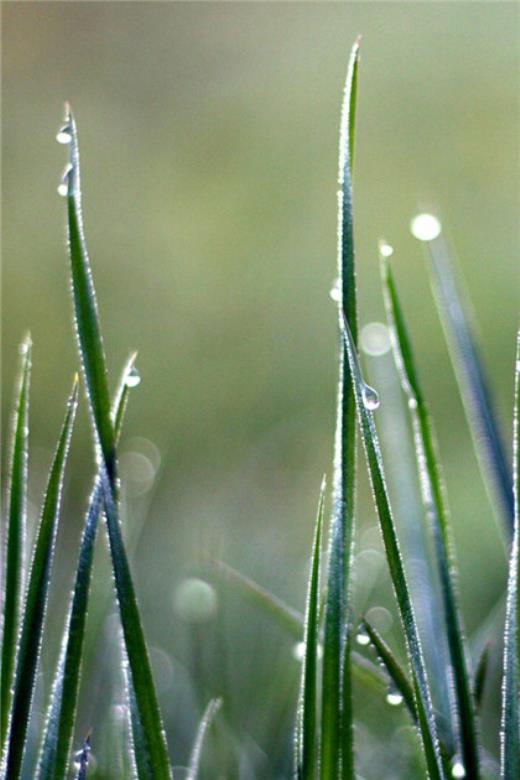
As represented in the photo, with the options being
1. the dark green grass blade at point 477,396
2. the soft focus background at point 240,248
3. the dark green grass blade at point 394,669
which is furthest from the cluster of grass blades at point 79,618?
the soft focus background at point 240,248

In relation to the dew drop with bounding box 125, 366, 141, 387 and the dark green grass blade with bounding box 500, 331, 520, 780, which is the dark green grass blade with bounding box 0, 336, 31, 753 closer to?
the dew drop with bounding box 125, 366, 141, 387

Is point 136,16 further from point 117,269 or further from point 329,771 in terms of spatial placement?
point 329,771

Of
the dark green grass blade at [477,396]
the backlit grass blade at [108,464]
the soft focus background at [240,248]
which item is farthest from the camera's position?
A: the soft focus background at [240,248]

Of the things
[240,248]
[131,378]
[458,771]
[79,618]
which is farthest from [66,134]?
[240,248]

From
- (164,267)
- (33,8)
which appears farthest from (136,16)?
(164,267)

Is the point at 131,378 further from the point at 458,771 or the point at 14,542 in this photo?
the point at 458,771

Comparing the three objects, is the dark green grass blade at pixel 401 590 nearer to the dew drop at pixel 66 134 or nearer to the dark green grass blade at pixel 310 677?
the dark green grass blade at pixel 310 677

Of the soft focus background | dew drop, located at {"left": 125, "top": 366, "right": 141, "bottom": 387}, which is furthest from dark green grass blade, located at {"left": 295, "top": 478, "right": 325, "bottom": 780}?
the soft focus background
